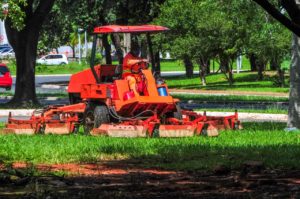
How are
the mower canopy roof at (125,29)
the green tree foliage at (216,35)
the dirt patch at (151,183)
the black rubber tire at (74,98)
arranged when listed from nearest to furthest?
the dirt patch at (151,183) < the mower canopy roof at (125,29) < the black rubber tire at (74,98) < the green tree foliage at (216,35)

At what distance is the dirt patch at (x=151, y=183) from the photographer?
9156mm

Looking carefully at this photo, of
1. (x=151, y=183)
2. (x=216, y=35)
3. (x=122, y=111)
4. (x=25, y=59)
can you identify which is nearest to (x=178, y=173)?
(x=151, y=183)

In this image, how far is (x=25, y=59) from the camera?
32.5 meters

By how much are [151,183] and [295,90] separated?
9511mm

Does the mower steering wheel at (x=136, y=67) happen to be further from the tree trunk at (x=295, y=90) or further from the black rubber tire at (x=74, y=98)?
the tree trunk at (x=295, y=90)

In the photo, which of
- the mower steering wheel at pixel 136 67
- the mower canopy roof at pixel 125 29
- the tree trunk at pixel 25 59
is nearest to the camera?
the mower steering wheel at pixel 136 67

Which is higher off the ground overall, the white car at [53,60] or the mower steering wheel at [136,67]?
the mower steering wheel at [136,67]

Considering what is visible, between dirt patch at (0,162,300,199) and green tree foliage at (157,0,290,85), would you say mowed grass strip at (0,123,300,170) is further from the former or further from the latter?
green tree foliage at (157,0,290,85)

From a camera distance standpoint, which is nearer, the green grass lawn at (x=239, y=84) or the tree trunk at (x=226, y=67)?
the green grass lawn at (x=239, y=84)

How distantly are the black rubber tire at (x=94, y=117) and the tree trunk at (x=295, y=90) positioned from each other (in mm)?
4254

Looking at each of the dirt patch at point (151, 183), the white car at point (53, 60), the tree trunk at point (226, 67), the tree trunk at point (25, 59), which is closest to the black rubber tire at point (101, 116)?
the dirt patch at point (151, 183)

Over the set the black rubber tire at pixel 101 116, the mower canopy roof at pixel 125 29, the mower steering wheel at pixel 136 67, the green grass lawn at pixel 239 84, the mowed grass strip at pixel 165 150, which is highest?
the mower canopy roof at pixel 125 29

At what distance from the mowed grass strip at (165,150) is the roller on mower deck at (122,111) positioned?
3.16 ft

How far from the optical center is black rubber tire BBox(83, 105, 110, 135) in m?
18.2
